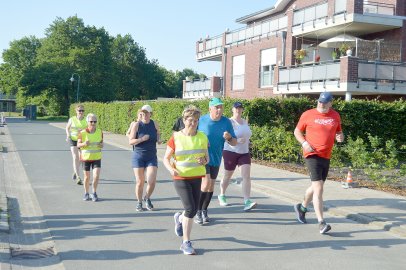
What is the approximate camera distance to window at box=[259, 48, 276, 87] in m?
Answer: 28.1

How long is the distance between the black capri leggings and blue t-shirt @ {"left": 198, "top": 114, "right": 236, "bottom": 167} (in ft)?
4.33

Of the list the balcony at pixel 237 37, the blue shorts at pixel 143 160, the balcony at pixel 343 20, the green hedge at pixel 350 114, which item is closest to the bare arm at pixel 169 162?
the blue shorts at pixel 143 160

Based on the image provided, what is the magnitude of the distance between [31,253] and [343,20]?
1938 centimetres

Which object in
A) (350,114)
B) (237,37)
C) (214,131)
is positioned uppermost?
(237,37)

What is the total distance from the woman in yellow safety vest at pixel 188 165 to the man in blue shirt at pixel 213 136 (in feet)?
3.98

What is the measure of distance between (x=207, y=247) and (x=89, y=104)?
129ft

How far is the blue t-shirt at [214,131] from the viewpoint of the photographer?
712cm

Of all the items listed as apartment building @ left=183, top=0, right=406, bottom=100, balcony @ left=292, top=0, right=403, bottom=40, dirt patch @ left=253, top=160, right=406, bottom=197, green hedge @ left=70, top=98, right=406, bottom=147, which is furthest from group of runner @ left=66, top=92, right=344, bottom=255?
balcony @ left=292, top=0, right=403, bottom=40

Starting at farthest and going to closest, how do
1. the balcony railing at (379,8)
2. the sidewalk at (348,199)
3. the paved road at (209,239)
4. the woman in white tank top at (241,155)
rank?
1. the balcony railing at (379,8)
2. the woman in white tank top at (241,155)
3. the sidewalk at (348,199)
4. the paved road at (209,239)

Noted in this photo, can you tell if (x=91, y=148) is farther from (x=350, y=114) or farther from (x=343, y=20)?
(x=343, y=20)

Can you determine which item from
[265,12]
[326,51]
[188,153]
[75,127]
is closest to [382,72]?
[326,51]

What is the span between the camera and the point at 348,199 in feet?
31.1

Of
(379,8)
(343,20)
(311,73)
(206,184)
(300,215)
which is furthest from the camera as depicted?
(379,8)

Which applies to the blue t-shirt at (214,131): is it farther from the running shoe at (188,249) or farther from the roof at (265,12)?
the roof at (265,12)
